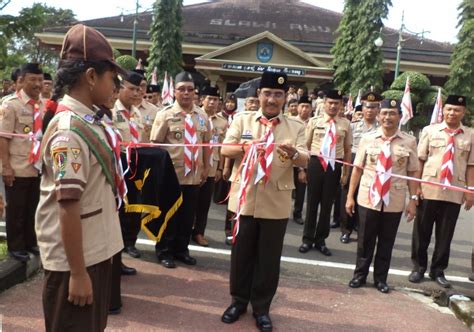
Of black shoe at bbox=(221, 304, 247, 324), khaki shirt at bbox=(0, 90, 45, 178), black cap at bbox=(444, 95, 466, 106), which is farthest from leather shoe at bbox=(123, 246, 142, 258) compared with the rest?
black cap at bbox=(444, 95, 466, 106)

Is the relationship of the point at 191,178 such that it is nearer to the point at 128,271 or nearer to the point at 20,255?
the point at 128,271

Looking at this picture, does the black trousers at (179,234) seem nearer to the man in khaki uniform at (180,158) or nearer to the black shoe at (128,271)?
the man in khaki uniform at (180,158)

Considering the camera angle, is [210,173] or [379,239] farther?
[210,173]

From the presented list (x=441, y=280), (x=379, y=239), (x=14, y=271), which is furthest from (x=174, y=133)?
(x=441, y=280)

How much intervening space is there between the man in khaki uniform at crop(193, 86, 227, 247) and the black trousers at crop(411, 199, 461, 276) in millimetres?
2664

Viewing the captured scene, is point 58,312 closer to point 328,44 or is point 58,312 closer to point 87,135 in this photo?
point 87,135

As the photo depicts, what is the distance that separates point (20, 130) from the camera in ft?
14.9

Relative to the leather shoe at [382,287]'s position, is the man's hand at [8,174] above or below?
above

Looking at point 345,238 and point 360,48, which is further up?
point 360,48

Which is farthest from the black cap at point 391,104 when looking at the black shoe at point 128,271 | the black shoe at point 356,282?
the black shoe at point 128,271

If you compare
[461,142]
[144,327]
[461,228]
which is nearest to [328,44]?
[461,228]

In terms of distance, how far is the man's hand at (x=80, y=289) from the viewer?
2.05 meters

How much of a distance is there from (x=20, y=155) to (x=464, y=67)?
2420 centimetres

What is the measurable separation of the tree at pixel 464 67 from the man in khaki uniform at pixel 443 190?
20.3 metres
